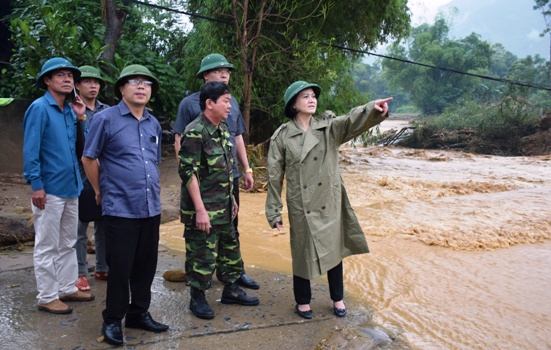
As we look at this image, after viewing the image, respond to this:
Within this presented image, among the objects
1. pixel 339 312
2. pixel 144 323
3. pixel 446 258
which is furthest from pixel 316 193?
pixel 446 258

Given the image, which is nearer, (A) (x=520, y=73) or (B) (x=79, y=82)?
(B) (x=79, y=82)

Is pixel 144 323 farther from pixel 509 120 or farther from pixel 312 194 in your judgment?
pixel 509 120

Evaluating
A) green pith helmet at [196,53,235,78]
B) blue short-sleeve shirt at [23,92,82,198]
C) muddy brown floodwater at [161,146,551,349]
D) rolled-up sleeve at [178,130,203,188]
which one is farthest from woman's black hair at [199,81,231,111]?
muddy brown floodwater at [161,146,551,349]

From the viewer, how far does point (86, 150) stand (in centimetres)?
310

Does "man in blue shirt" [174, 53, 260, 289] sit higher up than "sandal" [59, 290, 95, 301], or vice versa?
"man in blue shirt" [174, 53, 260, 289]

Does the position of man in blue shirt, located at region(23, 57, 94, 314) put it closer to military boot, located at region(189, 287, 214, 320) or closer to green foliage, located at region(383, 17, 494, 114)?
military boot, located at region(189, 287, 214, 320)

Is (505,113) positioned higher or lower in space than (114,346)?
higher

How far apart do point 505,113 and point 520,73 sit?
2519 cm

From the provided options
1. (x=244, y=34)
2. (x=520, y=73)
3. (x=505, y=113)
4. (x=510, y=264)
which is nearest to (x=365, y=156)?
(x=505, y=113)

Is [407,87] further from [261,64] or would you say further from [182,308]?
[182,308]

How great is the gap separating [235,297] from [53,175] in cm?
157

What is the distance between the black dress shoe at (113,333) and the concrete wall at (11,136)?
20.2ft

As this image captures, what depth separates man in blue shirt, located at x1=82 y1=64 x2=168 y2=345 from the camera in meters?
3.09

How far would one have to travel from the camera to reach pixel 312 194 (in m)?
3.61
